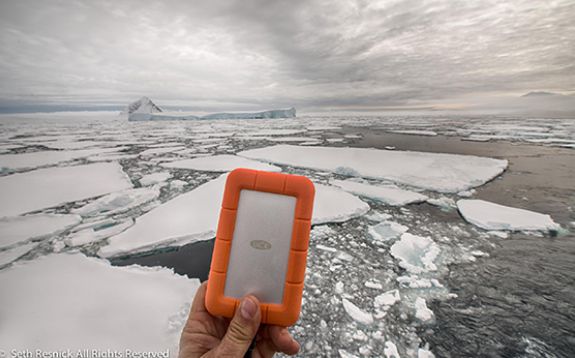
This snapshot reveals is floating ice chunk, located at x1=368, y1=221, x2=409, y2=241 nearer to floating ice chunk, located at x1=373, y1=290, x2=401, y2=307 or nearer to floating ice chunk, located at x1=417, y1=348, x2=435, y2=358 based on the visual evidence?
floating ice chunk, located at x1=373, y1=290, x2=401, y2=307

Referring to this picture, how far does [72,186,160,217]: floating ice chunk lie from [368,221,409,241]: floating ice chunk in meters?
3.38

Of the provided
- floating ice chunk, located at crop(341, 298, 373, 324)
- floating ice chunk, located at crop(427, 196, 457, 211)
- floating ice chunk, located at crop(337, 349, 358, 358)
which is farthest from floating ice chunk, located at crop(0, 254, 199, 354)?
floating ice chunk, located at crop(427, 196, 457, 211)

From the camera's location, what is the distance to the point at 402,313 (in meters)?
1.83

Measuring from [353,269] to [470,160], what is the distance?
6601 mm

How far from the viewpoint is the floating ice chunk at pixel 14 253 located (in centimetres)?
224

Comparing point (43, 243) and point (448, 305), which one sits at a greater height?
point (43, 243)

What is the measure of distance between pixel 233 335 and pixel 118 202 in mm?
3626

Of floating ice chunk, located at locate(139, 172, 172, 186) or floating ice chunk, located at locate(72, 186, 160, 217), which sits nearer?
floating ice chunk, located at locate(72, 186, 160, 217)

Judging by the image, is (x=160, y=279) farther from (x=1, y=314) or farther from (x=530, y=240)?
(x=530, y=240)

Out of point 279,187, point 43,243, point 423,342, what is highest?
point 279,187

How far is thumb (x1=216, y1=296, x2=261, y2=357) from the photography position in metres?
0.97

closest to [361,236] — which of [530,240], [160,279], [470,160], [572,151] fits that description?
[530,240]

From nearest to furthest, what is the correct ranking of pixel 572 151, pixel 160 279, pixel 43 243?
pixel 160 279, pixel 43 243, pixel 572 151

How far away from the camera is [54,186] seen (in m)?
4.39
